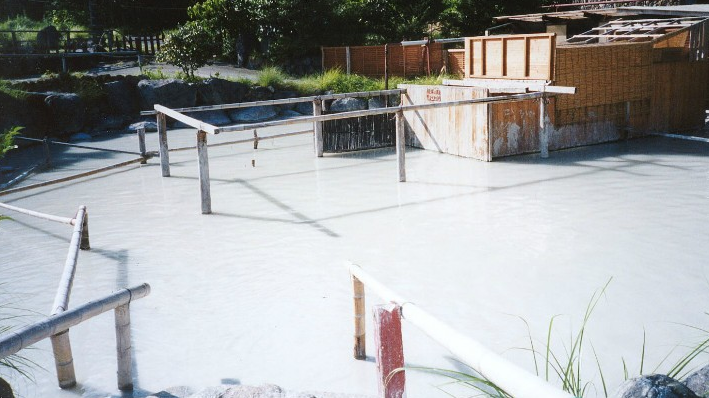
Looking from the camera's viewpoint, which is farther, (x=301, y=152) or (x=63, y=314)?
(x=301, y=152)

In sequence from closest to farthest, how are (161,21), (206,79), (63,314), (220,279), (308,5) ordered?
(63,314) < (220,279) < (206,79) < (308,5) < (161,21)

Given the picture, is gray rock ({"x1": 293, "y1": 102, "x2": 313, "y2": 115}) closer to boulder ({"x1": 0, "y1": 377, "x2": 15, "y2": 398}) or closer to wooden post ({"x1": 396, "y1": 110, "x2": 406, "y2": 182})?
wooden post ({"x1": 396, "y1": 110, "x2": 406, "y2": 182})

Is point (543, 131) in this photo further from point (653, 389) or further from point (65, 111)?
point (65, 111)

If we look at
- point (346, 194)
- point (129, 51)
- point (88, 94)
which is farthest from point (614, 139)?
point (129, 51)

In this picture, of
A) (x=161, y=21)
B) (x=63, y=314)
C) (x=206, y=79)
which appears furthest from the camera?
(x=161, y=21)

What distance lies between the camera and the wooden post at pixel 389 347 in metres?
3.19

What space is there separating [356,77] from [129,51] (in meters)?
10.8

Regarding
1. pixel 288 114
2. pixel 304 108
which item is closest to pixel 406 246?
pixel 288 114

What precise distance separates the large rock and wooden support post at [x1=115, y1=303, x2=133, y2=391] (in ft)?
56.8

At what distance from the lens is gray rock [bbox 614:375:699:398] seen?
8.20 ft

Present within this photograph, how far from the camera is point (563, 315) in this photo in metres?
6.21

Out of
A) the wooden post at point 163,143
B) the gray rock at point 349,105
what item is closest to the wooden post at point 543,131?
the wooden post at point 163,143

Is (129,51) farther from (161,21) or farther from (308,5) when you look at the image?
(308,5)

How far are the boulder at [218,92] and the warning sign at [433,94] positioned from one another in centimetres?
912
